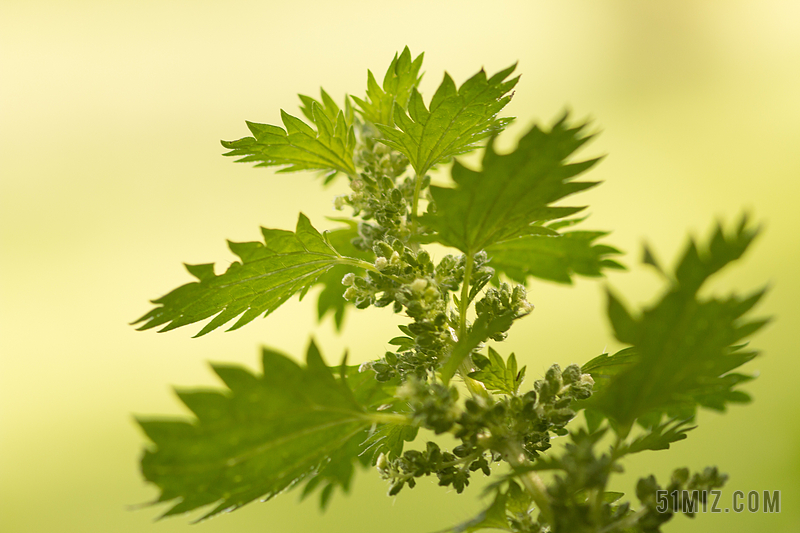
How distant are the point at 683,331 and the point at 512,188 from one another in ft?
0.70

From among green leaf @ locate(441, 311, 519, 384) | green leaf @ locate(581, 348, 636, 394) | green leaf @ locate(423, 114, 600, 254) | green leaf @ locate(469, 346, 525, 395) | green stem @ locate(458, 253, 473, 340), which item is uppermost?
green leaf @ locate(423, 114, 600, 254)

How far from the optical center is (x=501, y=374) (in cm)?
74

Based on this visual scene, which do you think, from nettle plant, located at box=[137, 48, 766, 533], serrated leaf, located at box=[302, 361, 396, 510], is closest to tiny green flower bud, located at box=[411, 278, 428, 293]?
nettle plant, located at box=[137, 48, 766, 533]

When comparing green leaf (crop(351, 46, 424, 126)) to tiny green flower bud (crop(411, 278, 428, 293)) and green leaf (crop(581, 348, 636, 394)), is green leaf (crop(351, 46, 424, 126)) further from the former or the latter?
green leaf (crop(581, 348, 636, 394))

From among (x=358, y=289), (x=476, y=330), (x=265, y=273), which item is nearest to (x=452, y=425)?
(x=476, y=330)

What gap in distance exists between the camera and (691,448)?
2686mm

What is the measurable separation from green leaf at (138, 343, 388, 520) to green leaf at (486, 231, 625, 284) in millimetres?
371

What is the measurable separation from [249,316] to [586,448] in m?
0.46

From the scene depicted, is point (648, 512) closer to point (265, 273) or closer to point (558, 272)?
point (558, 272)

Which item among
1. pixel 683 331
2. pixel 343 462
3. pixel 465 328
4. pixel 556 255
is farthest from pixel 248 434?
pixel 556 255

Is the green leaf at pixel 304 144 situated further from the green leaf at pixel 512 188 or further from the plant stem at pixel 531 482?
the plant stem at pixel 531 482

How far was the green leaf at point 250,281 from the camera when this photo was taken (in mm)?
709

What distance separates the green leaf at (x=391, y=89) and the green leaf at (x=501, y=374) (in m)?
0.37

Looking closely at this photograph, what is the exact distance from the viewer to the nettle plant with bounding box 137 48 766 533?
20.2 inches
